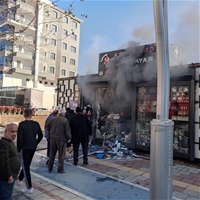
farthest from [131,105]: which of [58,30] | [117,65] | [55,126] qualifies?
[58,30]

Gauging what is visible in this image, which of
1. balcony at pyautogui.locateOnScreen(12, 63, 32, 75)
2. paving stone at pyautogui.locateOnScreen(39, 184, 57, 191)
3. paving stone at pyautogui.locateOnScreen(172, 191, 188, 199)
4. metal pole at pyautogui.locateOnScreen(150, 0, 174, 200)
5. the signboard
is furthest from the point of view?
balcony at pyautogui.locateOnScreen(12, 63, 32, 75)

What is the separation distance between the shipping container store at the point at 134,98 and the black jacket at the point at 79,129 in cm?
214

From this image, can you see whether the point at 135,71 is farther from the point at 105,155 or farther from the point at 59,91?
the point at 59,91

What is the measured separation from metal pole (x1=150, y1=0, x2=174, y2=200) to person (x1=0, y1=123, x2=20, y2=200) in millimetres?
1785

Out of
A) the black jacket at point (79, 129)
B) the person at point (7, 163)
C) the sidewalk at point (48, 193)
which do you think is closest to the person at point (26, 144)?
the sidewalk at point (48, 193)

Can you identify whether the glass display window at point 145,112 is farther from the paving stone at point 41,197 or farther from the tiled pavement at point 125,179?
the paving stone at point 41,197

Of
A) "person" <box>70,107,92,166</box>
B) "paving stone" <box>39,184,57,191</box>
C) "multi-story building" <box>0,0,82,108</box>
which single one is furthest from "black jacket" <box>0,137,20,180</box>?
"multi-story building" <box>0,0,82,108</box>

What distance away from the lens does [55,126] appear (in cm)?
479

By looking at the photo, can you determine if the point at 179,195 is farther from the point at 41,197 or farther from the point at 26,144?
the point at 26,144

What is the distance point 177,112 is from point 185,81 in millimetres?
1055

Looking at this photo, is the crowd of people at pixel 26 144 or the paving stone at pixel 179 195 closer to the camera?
the crowd of people at pixel 26 144

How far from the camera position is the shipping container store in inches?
224

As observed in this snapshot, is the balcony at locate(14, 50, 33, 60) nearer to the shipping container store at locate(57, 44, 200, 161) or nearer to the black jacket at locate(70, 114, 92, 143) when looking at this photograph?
the shipping container store at locate(57, 44, 200, 161)

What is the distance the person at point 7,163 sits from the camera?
92.3 inches
